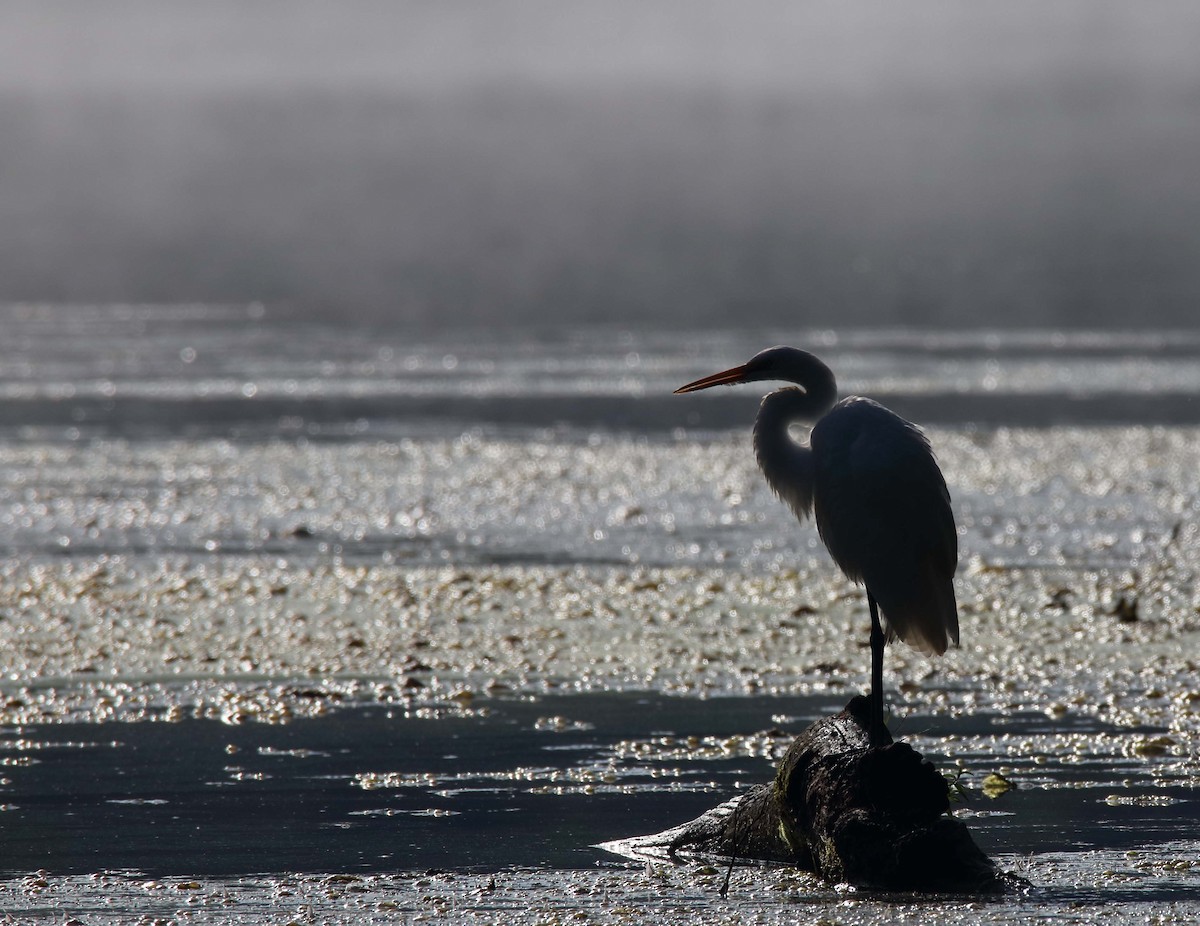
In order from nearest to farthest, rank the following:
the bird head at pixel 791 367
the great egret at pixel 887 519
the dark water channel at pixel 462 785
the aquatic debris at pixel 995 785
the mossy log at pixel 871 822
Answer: the mossy log at pixel 871 822
the dark water channel at pixel 462 785
the great egret at pixel 887 519
the aquatic debris at pixel 995 785
the bird head at pixel 791 367

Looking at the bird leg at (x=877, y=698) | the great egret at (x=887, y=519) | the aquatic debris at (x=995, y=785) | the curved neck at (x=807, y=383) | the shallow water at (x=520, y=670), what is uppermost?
the curved neck at (x=807, y=383)

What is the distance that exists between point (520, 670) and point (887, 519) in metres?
4.11

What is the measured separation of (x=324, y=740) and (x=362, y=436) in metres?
19.4

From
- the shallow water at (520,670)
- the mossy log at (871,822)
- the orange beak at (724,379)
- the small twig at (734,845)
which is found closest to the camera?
the mossy log at (871,822)

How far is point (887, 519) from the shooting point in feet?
29.5

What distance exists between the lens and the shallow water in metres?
8.01

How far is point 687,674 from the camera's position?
12219 mm

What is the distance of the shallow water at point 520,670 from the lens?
8.01m

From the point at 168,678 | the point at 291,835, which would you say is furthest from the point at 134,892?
the point at 168,678

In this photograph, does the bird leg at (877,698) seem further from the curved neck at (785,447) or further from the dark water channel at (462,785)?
the curved neck at (785,447)

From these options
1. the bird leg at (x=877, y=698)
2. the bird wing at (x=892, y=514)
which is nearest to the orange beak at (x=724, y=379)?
the bird wing at (x=892, y=514)

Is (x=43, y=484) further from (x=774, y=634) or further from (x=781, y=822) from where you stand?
(x=781, y=822)

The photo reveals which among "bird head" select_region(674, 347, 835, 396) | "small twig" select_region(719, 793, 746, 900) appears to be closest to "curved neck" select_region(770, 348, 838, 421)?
"bird head" select_region(674, 347, 835, 396)

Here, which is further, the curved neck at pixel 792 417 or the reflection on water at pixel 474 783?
the curved neck at pixel 792 417
